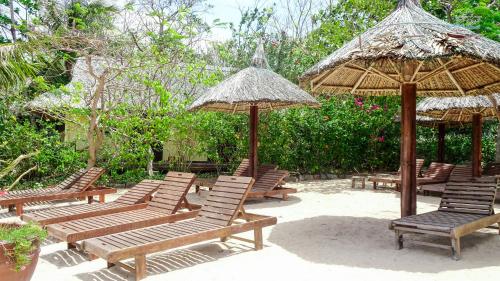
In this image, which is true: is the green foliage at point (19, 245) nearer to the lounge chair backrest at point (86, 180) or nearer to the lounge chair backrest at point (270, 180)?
the lounge chair backrest at point (86, 180)

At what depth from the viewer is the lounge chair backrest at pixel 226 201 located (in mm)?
5477

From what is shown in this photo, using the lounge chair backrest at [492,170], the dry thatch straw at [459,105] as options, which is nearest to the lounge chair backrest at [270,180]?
the dry thatch straw at [459,105]

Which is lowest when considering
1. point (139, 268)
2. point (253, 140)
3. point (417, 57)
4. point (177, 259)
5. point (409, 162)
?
point (177, 259)

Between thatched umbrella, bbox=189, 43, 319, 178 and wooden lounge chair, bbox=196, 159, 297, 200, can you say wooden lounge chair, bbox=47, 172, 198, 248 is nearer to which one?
thatched umbrella, bbox=189, 43, 319, 178

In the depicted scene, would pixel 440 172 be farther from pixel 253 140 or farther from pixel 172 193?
pixel 172 193

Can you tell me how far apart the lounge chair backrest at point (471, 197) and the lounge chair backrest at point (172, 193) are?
12.5 feet

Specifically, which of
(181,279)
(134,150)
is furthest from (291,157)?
(181,279)

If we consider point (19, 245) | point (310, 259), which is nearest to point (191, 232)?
point (310, 259)

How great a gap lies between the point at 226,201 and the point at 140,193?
6.80 ft

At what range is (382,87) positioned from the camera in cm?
810

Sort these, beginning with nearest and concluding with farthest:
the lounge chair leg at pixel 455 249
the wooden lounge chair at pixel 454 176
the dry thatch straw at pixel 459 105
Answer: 1. the lounge chair leg at pixel 455 249
2. the dry thatch straw at pixel 459 105
3. the wooden lounge chair at pixel 454 176

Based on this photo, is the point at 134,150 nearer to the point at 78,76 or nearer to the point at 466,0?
the point at 78,76

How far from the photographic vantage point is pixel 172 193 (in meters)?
6.56

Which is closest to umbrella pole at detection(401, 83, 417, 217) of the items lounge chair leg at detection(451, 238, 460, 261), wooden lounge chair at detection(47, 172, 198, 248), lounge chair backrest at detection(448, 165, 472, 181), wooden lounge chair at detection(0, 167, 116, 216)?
lounge chair leg at detection(451, 238, 460, 261)
